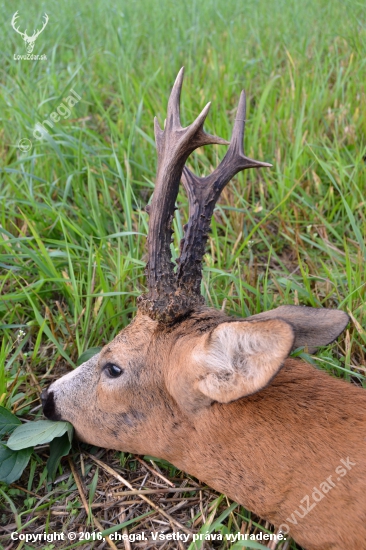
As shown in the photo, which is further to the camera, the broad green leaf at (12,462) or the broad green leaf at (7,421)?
the broad green leaf at (7,421)

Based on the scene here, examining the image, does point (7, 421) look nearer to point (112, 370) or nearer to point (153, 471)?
point (112, 370)

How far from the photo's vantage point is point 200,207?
2629 mm

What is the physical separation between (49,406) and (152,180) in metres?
2.15

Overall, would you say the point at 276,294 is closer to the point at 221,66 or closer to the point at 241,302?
the point at 241,302

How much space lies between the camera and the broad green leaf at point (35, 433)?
8.61ft

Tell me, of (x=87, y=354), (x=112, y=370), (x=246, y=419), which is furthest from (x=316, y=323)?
(x=87, y=354)

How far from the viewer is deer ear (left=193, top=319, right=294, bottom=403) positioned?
5.98 feet

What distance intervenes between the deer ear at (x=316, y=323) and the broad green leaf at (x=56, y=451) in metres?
1.09

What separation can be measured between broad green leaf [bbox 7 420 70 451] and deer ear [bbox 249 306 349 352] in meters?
1.08

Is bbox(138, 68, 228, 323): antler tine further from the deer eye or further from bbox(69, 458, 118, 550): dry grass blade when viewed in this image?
bbox(69, 458, 118, 550): dry grass blade

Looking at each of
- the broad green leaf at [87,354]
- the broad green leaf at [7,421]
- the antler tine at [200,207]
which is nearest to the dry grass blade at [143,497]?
the broad green leaf at [7,421]

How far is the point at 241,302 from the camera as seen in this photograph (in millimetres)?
3189

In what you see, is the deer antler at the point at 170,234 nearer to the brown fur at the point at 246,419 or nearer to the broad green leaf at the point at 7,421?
the brown fur at the point at 246,419

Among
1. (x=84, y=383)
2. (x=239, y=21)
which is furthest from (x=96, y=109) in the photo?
(x=84, y=383)
